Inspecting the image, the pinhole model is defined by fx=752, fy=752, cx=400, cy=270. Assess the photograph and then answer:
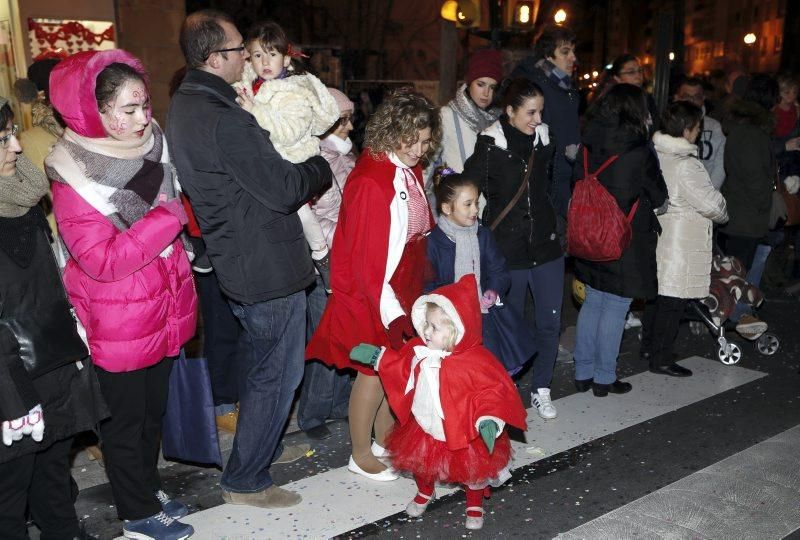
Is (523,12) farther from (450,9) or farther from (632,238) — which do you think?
(632,238)

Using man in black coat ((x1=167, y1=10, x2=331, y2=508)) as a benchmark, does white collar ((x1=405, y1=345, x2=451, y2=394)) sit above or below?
below

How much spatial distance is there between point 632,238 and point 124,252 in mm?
3502

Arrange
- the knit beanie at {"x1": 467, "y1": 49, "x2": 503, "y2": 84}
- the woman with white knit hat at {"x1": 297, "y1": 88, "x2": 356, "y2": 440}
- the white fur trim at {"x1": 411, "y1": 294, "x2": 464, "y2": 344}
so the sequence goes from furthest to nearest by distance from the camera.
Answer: the knit beanie at {"x1": 467, "y1": 49, "x2": 503, "y2": 84}
the woman with white knit hat at {"x1": 297, "y1": 88, "x2": 356, "y2": 440}
the white fur trim at {"x1": 411, "y1": 294, "x2": 464, "y2": 344}

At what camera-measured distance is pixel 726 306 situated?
629 centimetres

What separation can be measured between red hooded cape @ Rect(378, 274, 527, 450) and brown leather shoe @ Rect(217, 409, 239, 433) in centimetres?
153

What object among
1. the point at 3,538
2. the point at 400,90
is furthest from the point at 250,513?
the point at 400,90

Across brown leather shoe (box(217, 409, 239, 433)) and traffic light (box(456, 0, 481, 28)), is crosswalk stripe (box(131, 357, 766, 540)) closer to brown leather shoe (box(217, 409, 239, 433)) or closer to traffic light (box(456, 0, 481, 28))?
brown leather shoe (box(217, 409, 239, 433))

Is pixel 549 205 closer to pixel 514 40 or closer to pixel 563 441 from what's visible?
pixel 563 441

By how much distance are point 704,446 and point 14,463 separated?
153 inches

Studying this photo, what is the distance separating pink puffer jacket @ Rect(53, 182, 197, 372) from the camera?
314 centimetres

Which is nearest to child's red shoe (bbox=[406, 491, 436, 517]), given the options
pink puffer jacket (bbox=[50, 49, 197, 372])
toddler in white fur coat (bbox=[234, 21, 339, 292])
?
pink puffer jacket (bbox=[50, 49, 197, 372])

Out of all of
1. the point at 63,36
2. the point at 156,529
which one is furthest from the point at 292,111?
the point at 63,36

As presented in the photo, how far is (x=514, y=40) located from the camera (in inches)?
575

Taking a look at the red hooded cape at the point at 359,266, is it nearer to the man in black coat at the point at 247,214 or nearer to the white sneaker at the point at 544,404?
the man in black coat at the point at 247,214
